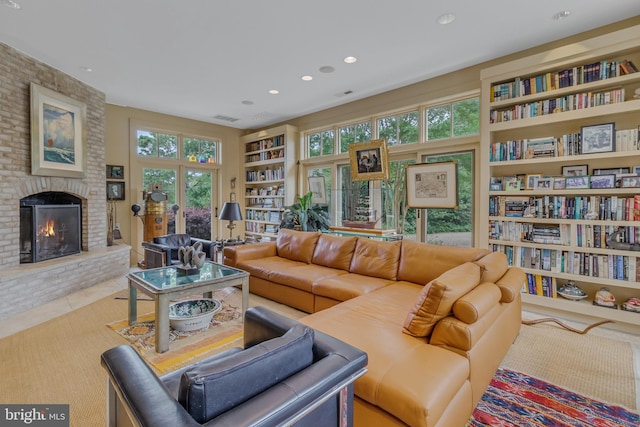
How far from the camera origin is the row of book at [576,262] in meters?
2.99

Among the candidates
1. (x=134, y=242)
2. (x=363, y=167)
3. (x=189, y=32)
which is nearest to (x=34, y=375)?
(x=189, y=32)

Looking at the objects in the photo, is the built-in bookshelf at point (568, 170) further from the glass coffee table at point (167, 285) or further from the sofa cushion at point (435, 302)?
the glass coffee table at point (167, 285)

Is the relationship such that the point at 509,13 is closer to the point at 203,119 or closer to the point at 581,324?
the point at 581,324

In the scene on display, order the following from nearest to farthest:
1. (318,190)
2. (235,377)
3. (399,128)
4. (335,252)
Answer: (235,377), (335,252), (399,128), (318,190)

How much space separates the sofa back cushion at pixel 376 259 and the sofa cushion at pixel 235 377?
7.25 feet

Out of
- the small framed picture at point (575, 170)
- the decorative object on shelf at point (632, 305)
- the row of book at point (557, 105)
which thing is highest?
the row of book at point (557, 105)

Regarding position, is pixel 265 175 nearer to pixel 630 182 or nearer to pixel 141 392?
pixel 630 182

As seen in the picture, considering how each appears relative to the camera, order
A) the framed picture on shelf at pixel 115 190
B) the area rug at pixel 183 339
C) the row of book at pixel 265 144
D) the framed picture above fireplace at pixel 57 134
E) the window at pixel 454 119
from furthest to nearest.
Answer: the row of book at pixel 265 144, the framed picture on shelf at pixel 115 190, the window at pixel 454 119, the framed picture above fireplace at pixel 57 134, the area rug at pixel 183 339

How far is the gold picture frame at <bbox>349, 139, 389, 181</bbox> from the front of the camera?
491 centimetres

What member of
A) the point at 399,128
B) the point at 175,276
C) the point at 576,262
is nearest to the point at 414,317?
the point at 175,276

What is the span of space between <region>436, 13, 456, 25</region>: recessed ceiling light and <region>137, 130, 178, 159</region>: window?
5.37 metres

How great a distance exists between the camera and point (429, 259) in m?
3.04

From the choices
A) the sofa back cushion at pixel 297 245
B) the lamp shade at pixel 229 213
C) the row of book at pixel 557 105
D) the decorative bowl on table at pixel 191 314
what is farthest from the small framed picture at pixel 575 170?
the lamp shade at pixel 229 213

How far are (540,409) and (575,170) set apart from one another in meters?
2.60
